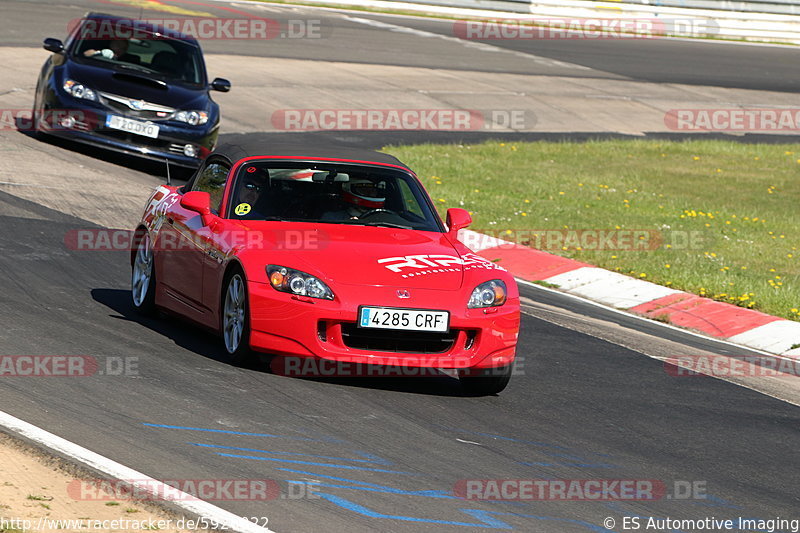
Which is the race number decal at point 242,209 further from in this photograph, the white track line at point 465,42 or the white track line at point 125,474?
the white track line at point 465,42

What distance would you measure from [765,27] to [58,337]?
36.5 metres

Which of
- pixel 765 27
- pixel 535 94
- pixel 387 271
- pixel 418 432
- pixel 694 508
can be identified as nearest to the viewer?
pixel 694 508

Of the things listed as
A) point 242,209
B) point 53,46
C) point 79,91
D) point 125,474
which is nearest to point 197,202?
point 242,209

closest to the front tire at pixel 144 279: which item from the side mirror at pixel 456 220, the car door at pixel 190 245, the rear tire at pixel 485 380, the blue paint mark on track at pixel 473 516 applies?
the car door at pixel 190 245

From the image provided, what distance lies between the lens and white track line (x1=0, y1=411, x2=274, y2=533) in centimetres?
507

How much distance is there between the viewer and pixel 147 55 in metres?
16.9

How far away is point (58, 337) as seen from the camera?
8.15 metres

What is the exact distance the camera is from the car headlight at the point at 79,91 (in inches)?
616

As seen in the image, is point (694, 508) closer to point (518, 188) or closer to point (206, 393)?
point (206, 393)

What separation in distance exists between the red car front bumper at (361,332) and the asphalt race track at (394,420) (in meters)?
0.24

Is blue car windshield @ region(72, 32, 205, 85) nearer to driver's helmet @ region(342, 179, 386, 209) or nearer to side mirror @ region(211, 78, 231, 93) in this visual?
side mirror @ region(211, 78, 231, 93)

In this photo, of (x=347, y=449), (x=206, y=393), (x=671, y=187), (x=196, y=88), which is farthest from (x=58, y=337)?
(x=671, y=187)

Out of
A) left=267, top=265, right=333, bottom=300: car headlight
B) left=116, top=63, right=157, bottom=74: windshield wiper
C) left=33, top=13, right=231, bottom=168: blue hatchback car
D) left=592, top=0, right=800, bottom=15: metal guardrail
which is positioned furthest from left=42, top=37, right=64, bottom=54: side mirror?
left=592, top=0, right=800, bottom=15: metal guardrail

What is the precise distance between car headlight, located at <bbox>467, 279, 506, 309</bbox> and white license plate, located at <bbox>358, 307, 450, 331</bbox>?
0.32 meters
